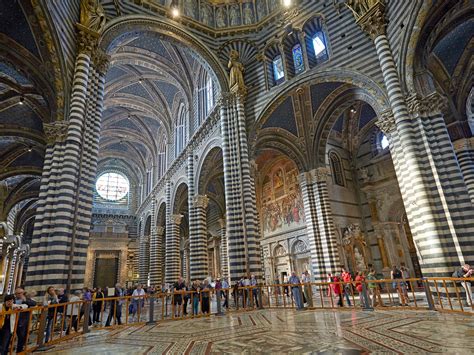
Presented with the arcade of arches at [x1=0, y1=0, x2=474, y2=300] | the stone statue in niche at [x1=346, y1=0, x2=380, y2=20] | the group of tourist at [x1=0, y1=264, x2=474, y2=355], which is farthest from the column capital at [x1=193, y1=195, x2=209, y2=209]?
the stone statue in niche at [x1=346, y1=0, x2=380, y2=20]

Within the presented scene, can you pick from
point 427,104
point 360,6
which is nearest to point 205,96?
point 360,6

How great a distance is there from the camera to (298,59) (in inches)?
613

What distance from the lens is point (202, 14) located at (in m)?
17.5

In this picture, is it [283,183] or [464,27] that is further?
[283,183]

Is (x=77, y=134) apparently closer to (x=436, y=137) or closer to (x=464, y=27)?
(x=436, y=137)

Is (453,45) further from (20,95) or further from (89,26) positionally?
(20,95)

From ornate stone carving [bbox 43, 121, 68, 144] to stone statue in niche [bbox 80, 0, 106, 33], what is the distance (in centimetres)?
419

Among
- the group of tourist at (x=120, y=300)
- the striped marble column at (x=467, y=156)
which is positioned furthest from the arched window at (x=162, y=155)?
the striped marble column at (x=467, y=156)

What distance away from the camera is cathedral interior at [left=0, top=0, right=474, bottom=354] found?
31.3ft

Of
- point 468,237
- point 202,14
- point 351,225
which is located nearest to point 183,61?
point 202,14

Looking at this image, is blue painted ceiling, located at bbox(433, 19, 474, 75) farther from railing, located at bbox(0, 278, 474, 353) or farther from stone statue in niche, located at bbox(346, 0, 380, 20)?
railing, located at bbox(0, 278, 474, 353)

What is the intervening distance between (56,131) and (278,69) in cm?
1144

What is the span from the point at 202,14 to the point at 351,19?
346 inches

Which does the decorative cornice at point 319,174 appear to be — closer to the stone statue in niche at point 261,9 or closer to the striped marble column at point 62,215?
the stone statue in niche at point 261,9
